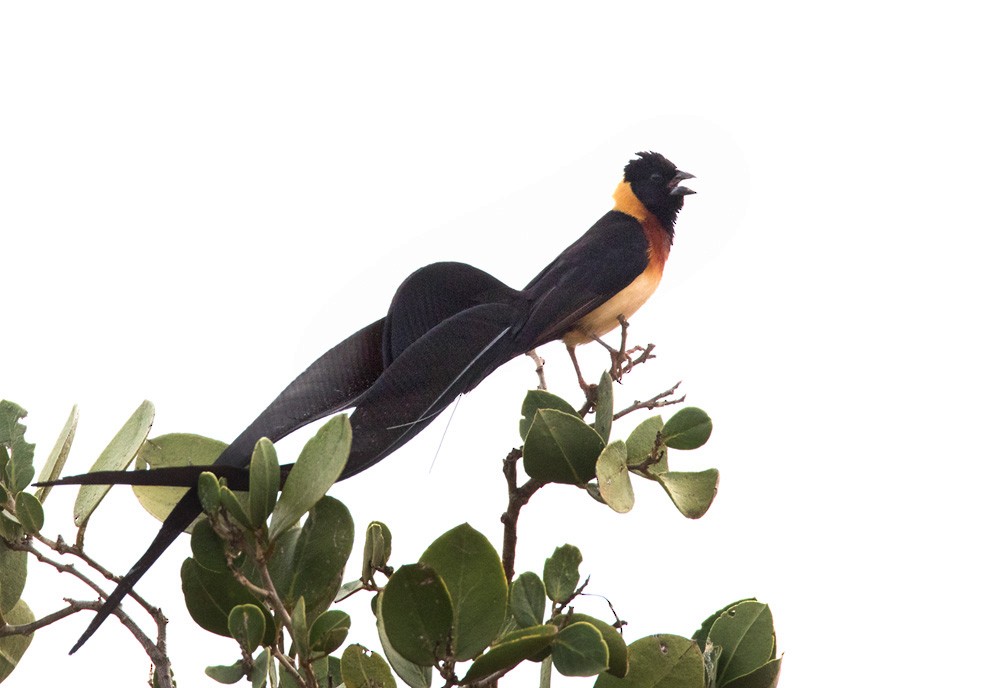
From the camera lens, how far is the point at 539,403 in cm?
118

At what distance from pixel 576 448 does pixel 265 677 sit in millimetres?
362

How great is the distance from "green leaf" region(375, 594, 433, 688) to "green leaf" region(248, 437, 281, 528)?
14 centimetres

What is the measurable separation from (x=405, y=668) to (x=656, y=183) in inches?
49.3

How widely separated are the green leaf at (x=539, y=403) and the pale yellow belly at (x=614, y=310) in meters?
0.36

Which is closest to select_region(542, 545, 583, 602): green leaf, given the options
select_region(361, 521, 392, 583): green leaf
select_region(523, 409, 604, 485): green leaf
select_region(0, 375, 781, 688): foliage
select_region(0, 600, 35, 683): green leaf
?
select_region(0, 375, 781, 688): foliage

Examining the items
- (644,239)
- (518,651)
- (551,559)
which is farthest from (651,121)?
(518,651)

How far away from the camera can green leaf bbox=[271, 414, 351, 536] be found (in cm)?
92

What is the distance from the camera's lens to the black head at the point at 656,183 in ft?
6.68

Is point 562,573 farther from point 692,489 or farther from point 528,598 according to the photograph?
point 692,489

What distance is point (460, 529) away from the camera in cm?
96

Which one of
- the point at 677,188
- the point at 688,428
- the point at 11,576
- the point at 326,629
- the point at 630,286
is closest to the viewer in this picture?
the point at 326,629

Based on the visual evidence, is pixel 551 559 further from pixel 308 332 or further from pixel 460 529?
pixel 308 332

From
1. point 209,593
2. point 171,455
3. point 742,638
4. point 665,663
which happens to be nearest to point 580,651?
point 665,663

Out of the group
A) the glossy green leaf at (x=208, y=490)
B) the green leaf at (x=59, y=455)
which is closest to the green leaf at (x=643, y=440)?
the glossy green leaf at (x=208, y=490)
